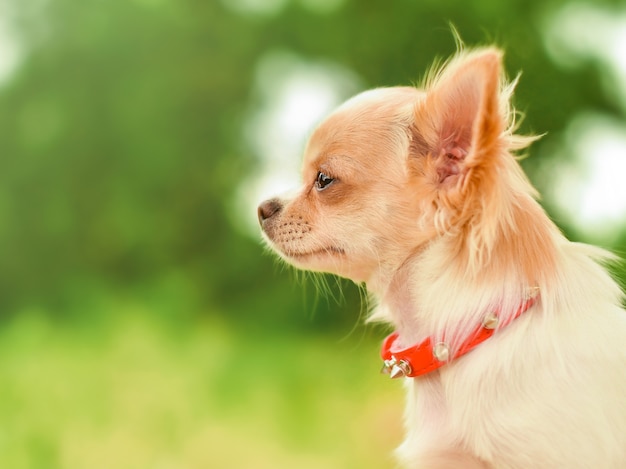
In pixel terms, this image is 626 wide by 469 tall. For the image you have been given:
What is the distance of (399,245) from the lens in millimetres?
1215

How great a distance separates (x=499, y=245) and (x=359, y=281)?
0.84 ft

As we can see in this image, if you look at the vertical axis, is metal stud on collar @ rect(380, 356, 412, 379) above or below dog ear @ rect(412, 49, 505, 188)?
below

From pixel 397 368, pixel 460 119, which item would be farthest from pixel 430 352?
pixel 460 119

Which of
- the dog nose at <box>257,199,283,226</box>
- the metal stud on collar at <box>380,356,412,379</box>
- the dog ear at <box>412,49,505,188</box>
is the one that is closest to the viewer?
the dog ear at <box>412,49,505,188</box>

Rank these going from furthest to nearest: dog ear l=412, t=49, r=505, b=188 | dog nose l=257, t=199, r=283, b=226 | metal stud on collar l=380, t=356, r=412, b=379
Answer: dog nose l=257, t=199, r=283, b=226 → metal stud on collar l=380, t=356, r=412, b=379 → dog ear l=412, t=49, r=505, b=188

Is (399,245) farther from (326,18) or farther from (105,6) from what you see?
(105,6)

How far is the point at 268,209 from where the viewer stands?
1320 millimetres

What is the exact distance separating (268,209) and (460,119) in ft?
1.16

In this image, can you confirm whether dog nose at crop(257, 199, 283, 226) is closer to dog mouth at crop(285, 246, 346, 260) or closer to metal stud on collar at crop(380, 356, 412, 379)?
dog mouth at crop(285, 246, 346, 260)

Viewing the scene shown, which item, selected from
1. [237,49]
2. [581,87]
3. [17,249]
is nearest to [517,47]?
[581,87]

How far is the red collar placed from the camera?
3.71ft

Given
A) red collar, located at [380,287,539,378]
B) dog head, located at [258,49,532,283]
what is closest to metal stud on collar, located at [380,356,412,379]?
red collar, located at [380,287,539,378]

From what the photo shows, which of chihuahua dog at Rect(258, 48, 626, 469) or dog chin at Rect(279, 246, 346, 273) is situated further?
dog chin at Rect(279, 246, 346, 273)

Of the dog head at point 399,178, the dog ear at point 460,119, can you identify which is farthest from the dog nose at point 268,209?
the dog ear at point 460,119
